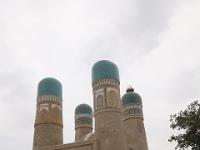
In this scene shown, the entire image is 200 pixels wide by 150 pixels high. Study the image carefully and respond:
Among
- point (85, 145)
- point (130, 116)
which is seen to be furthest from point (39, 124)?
point (130, 116)

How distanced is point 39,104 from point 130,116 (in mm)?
9933

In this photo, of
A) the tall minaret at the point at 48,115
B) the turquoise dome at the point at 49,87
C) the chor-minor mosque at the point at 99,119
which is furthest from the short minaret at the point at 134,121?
the turquoise dome at the point at 49,87

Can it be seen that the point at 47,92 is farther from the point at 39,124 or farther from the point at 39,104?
the point at 39,124

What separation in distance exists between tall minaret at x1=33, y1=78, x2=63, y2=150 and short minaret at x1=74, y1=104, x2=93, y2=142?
6223 mm

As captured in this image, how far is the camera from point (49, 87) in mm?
27328

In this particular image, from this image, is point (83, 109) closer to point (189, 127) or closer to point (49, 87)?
point (49, 87)

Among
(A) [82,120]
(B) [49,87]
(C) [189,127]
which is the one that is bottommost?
(C) [189,127]

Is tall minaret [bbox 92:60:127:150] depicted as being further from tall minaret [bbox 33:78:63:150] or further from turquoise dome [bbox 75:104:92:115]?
turquoise dome [bbox 75:104:92:115]

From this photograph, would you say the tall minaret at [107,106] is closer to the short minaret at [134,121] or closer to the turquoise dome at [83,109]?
the short minaret at [134,121]

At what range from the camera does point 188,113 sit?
16188 mm

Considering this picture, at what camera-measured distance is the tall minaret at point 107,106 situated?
21812 mm

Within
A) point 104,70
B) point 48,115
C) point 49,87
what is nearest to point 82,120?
point 49,87

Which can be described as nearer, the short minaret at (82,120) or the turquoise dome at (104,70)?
the turquoise dome at (104,70)

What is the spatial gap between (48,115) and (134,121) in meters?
9.75
